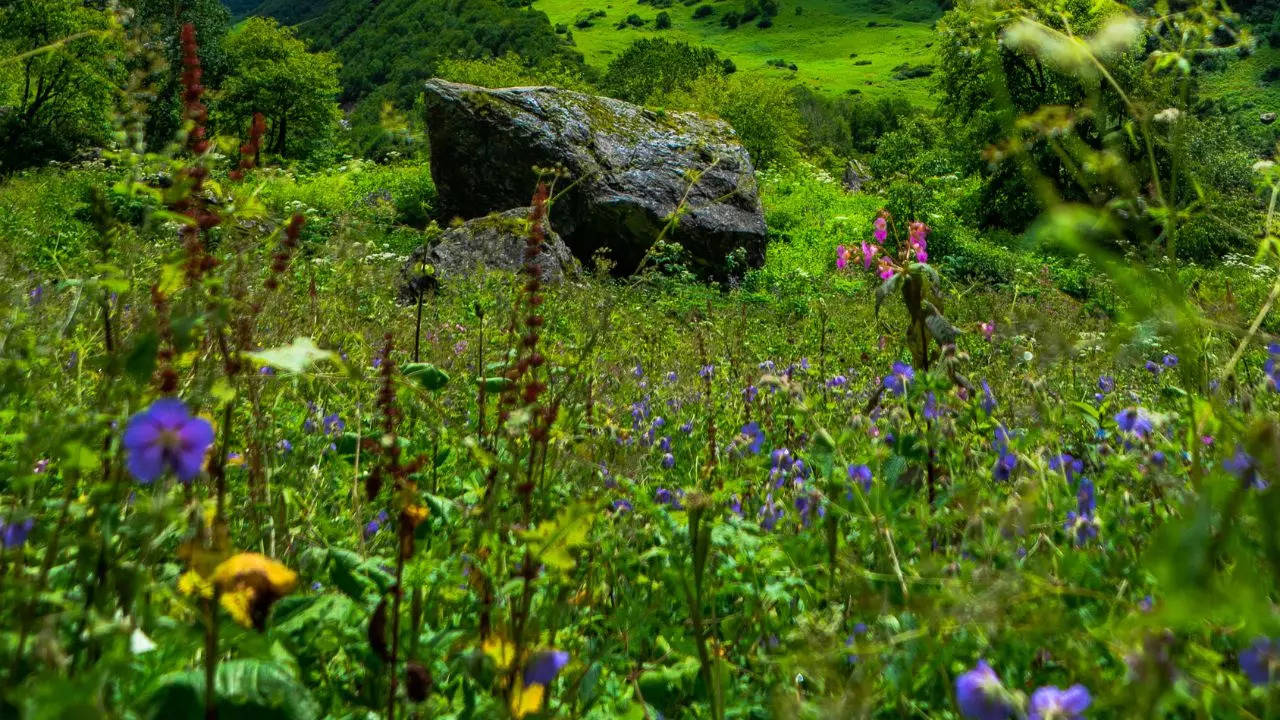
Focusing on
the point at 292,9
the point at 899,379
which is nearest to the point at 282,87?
the point at 899,379

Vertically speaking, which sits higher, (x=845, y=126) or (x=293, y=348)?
(x=293, y=348)

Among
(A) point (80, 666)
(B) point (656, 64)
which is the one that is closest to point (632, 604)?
(A) point (80, 666)

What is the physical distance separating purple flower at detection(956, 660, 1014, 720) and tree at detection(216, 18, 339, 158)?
43.5 meters

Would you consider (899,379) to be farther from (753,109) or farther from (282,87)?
(282,87)

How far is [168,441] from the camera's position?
0.72 meters

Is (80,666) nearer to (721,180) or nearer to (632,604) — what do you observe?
(632,604)

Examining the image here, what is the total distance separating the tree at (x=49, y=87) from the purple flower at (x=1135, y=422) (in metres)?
26.4

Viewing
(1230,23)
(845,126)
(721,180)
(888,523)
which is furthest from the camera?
(845,126)

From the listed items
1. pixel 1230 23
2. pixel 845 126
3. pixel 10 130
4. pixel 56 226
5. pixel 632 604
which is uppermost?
pixel 1230 23

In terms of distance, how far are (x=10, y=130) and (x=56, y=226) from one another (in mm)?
17499

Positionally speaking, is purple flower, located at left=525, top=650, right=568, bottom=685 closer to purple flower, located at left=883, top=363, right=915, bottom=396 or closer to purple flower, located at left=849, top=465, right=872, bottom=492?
purple flower, located at left=849, top=465, right=872, bottom=492

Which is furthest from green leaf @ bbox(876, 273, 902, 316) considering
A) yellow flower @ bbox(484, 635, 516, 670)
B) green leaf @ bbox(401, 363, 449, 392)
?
yellow flower @ bbox(484, 635, 516, 670)

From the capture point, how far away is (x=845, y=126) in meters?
53.6

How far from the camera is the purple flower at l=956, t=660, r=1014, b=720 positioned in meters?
0.70
